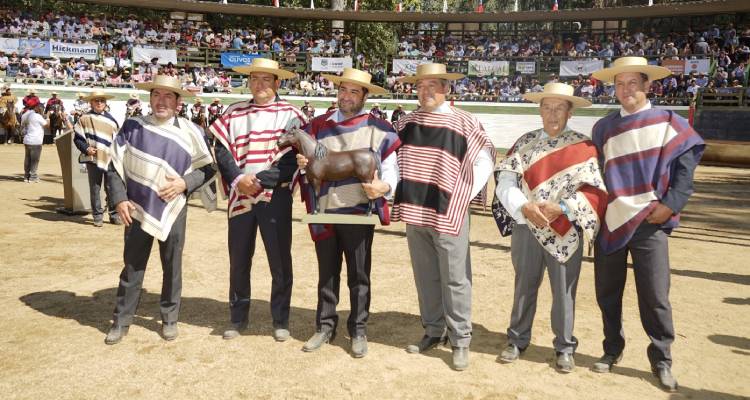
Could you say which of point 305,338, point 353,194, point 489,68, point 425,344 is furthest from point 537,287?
point 489,68

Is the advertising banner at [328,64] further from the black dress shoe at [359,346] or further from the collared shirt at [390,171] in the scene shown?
the black dress shoe at [359,346]

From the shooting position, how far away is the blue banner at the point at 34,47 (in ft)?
91.4

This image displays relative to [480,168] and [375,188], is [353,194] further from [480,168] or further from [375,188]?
[480,168]

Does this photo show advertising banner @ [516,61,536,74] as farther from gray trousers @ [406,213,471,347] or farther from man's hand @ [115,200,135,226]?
man's hand @ [115,200,135,226]

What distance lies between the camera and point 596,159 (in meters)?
4.27

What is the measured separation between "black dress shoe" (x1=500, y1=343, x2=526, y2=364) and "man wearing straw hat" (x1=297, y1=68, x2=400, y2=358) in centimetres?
103

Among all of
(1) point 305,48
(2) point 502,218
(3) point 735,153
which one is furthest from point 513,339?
(1) point 305,48

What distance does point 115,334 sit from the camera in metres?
4.78

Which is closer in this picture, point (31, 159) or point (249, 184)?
point (249, 184)

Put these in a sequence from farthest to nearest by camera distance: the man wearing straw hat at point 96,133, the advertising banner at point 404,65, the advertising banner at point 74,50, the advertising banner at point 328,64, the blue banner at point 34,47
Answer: the advertising banner at point 328,64
the advertising banner at point 404,65
the advertising banner at point 74,50
the blue banner at point 34,47
the man wearing straw hat at point 96,133

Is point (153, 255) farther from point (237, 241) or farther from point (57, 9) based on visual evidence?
point (57, 9)

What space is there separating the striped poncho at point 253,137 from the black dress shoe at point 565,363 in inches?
97.0

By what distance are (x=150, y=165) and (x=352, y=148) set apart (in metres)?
1.61

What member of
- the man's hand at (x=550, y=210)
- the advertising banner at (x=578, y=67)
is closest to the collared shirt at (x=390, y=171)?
the man's hand at (x=550, y=210)
